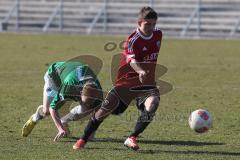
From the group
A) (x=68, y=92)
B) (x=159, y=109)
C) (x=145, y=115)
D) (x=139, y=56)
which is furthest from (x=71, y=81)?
(x=159, y=109)

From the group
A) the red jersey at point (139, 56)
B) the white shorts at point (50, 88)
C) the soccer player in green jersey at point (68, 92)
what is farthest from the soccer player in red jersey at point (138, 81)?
the white shorts at point (50, 88)

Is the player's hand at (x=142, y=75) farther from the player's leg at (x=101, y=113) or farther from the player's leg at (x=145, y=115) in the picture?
the player's leg at (x=101, y=113)

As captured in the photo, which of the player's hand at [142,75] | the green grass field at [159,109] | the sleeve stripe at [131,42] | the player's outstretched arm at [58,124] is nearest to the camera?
the player's hand at [142,75]

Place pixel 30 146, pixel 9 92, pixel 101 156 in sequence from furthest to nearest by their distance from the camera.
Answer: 1. pixel 9 92
2. pixel 30 146
3. pixel 101 156

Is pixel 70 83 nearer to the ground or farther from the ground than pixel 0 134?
farther from the ground

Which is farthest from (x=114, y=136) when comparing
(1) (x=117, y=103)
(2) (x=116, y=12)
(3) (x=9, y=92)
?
(2) (x=116, y=12)

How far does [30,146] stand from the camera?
372 inches

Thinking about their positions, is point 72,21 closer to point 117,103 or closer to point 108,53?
point 108,53

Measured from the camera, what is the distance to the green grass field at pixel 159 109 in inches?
360

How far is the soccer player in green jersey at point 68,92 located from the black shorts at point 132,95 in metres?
0.47

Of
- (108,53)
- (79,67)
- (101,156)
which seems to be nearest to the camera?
(101,156)

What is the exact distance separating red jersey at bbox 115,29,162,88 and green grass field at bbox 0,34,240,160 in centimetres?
84

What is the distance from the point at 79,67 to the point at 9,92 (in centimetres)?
545

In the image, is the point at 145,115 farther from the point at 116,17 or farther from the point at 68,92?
the point at 116,17
